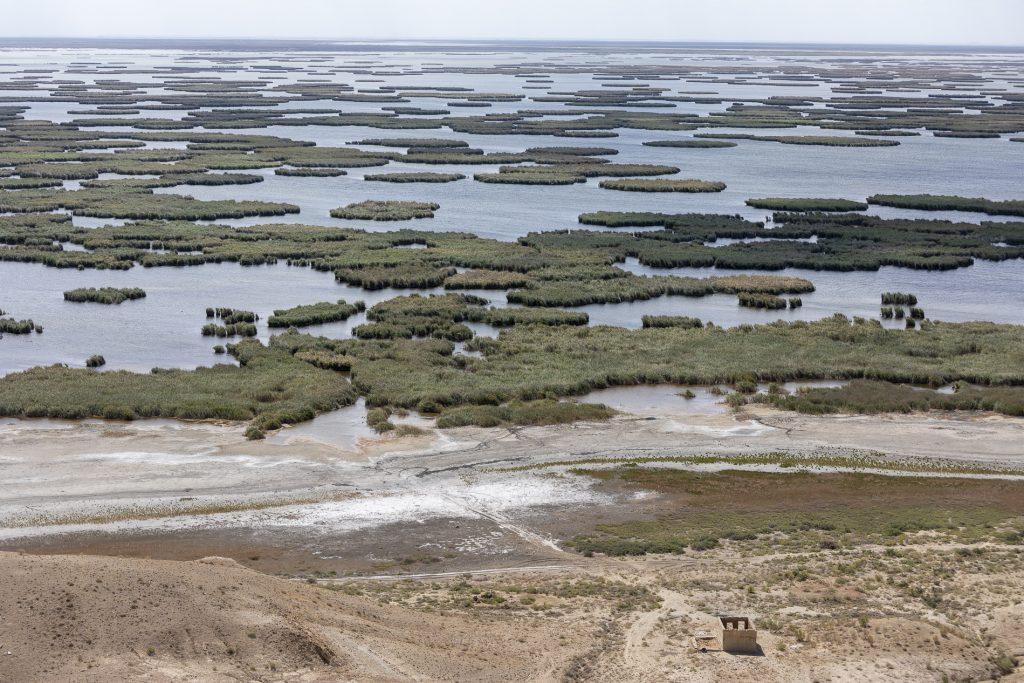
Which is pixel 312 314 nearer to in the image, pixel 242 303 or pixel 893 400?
pixel 242 303

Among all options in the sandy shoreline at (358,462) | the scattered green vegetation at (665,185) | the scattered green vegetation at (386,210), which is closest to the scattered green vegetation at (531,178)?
the scattered green vegetation at (665,185)

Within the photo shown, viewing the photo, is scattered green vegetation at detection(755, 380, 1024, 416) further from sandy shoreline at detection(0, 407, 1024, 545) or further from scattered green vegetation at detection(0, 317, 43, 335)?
scattered green vegetation at detection(0, 317, 43, 335)

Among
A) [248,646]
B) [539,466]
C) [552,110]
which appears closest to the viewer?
[248,646]

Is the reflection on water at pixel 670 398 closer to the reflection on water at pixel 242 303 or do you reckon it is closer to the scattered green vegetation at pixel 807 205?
the reflection on water at pixel 242 303

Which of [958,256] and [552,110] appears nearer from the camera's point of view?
[958,256]

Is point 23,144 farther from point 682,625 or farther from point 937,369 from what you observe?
point 682,625

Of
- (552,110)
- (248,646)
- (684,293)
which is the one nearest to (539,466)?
(248,646)
